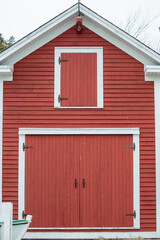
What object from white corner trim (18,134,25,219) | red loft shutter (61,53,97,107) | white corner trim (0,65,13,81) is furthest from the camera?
red loft shutter (61,53,97,107)

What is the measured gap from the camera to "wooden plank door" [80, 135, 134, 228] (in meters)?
6.68

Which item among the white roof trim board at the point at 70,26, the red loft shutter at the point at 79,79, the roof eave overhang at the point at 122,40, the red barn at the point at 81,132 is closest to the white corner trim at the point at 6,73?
the red barn at the point at 81,132

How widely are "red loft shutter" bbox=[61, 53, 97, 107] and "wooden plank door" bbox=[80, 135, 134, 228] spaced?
876 millimetres

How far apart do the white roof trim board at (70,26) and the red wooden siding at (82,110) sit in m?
0.13

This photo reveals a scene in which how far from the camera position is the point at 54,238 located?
6.60 metres

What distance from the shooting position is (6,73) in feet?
21.9

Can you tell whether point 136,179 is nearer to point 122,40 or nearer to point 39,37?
point 122,40

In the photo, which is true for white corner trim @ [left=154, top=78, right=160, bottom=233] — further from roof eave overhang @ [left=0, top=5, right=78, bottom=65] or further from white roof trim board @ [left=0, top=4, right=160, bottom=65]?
roof eave overhang @ [left=0, top=5, right=78, bottom=65]

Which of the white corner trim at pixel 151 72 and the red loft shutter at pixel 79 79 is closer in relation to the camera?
the white corner trim at pixel 151 72

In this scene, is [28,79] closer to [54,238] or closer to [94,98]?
[94,98]

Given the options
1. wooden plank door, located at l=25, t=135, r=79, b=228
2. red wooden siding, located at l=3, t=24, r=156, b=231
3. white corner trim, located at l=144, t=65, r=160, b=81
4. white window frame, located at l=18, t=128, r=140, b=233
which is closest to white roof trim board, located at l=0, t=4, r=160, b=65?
red wooden siding, located at l=3, t=24, r=156, b=231

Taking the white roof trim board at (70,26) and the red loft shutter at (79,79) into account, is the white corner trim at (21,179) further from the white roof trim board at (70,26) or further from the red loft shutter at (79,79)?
the white roof trim board at (70,26)

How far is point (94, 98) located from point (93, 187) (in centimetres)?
209

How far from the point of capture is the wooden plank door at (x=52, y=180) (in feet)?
21.9
